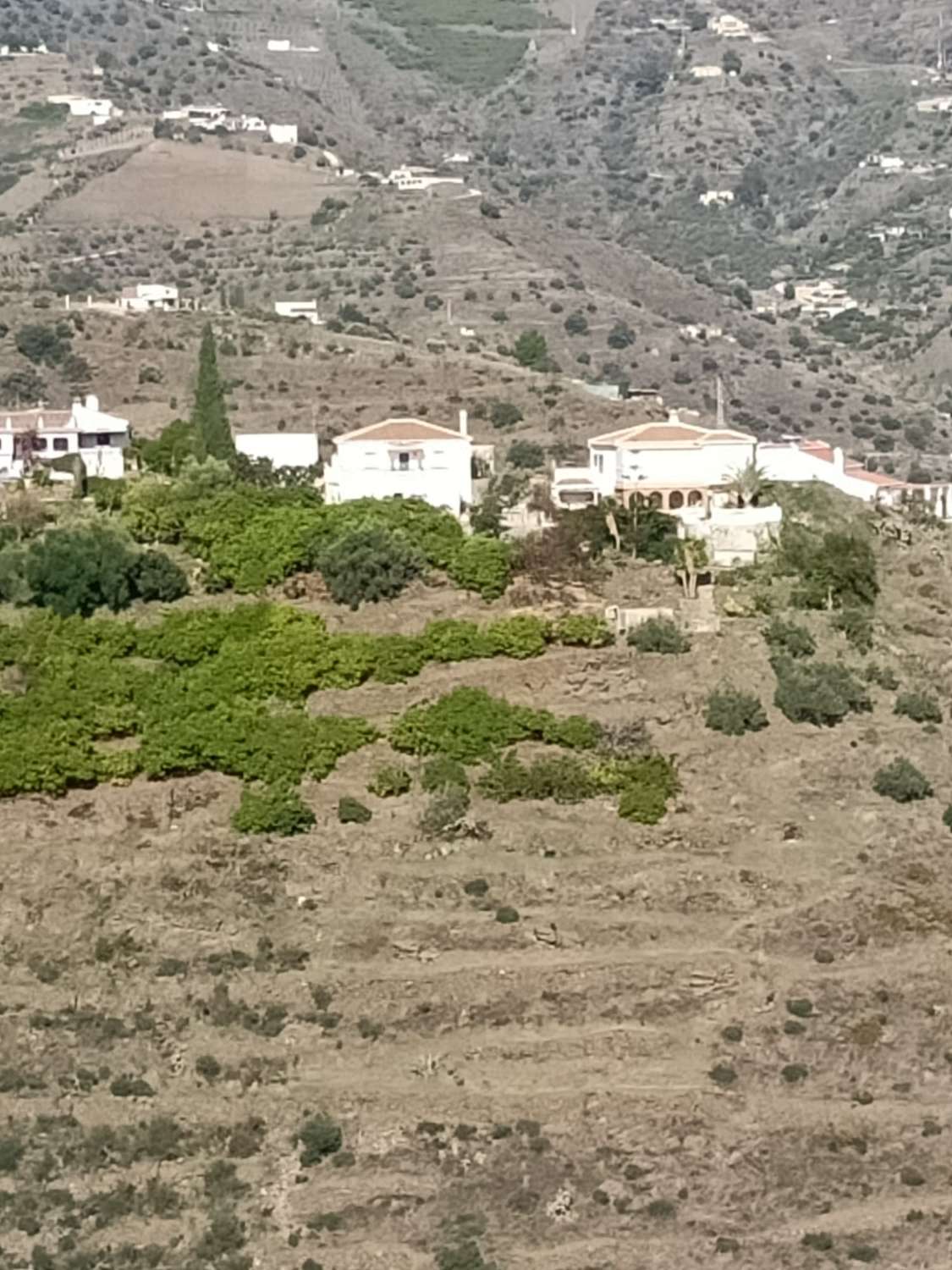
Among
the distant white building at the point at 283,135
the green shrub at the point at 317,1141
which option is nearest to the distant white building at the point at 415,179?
the distant white building at the point at 283,135

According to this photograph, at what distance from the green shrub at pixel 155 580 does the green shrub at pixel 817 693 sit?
931 centimetres

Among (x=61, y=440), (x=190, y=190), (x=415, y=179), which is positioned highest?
(x=415, y=179)

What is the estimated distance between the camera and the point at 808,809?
36.5 meters

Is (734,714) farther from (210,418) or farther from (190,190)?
(190,190)

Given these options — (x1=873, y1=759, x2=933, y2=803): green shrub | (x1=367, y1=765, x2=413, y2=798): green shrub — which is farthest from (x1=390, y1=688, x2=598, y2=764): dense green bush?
(x1=873, y1=759, x2=933, y2=803): green shrub

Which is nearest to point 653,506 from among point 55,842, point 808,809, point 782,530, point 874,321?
point 782,530

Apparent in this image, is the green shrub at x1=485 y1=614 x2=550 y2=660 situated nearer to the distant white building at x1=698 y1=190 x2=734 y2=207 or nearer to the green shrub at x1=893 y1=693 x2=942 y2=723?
the green shrub at x1=893 y1=693 x2=942 y2=723

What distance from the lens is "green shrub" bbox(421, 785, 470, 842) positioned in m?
35.1

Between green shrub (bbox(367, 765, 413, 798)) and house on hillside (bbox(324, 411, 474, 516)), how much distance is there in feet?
33.3

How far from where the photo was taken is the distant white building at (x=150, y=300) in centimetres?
7275

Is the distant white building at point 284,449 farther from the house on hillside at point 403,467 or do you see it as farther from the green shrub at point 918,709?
the green shrub at point 918,709

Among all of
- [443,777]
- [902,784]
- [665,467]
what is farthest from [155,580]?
[902,784]

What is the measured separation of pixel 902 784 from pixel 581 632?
5426 mm

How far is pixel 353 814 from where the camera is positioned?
3534 centimetres
